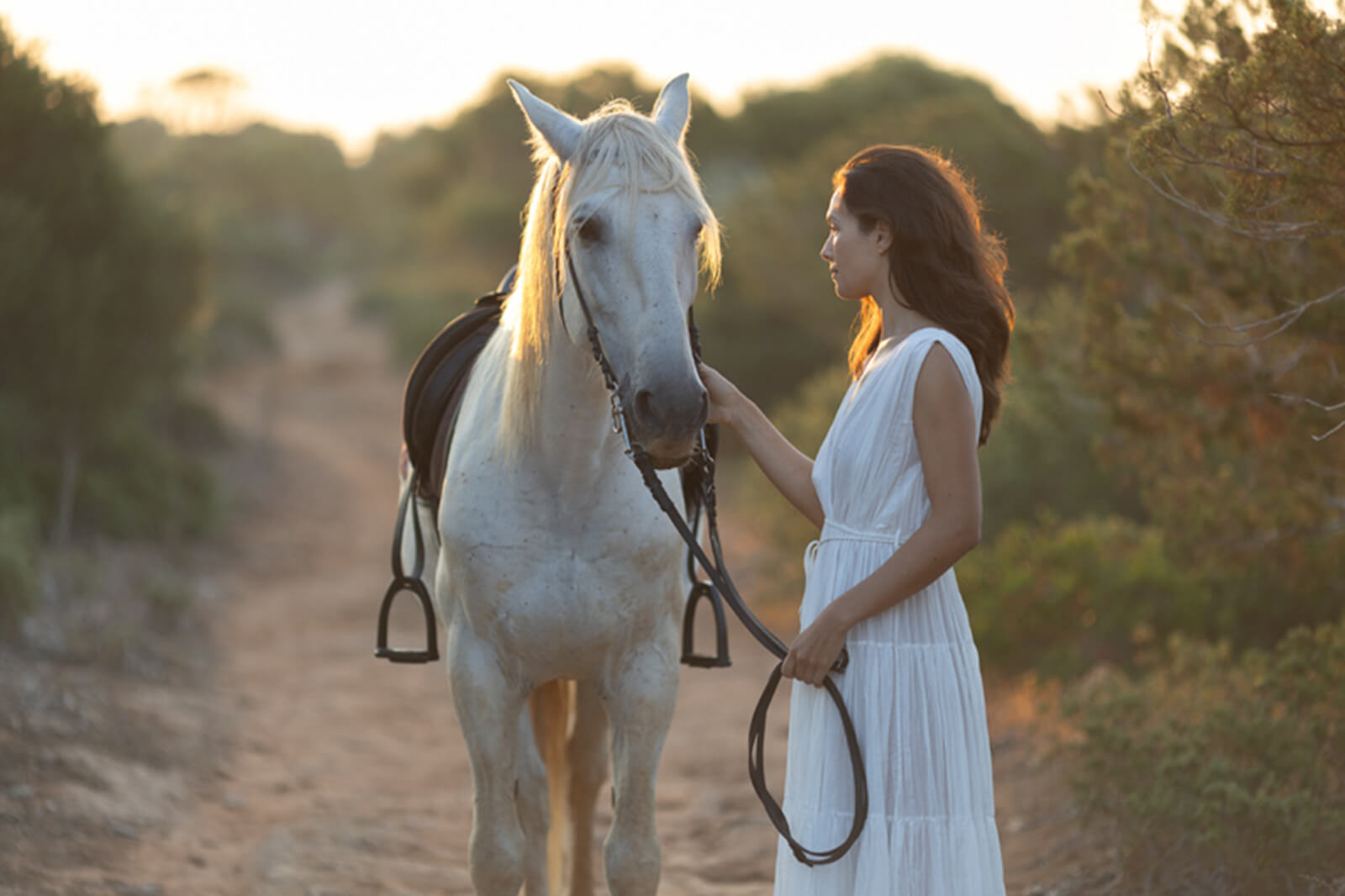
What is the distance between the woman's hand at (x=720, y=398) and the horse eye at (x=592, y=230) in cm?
34

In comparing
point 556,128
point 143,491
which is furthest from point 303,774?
point 143,491

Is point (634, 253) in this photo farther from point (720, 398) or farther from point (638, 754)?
point (638, 754)

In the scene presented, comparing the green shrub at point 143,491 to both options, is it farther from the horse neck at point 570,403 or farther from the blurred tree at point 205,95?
the blurred tree at point 205,95

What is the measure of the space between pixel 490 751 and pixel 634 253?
128 centimetres

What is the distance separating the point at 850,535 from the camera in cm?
215

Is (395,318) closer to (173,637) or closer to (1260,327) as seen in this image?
(173,637)

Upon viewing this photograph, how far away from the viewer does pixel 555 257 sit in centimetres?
247

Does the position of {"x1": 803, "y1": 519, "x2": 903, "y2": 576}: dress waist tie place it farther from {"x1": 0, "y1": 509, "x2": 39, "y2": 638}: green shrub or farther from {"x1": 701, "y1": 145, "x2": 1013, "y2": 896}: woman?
{"x1": 0, "y1": 509, "x2": 39, "y2": 638}: green shrub

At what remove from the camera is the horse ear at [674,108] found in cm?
262

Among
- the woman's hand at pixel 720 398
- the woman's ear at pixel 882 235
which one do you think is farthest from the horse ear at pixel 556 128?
the woman's ear at pixel 882 235

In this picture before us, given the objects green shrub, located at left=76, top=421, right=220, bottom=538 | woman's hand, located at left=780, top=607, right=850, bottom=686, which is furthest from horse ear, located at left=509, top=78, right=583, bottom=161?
green shrub, located at left=76, top=421, right=220, bottom=538

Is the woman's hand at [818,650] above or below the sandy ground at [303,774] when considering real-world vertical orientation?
above

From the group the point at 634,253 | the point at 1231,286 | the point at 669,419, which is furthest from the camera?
the point at 1231,286

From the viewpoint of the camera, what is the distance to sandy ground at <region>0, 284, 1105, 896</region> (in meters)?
3.98
